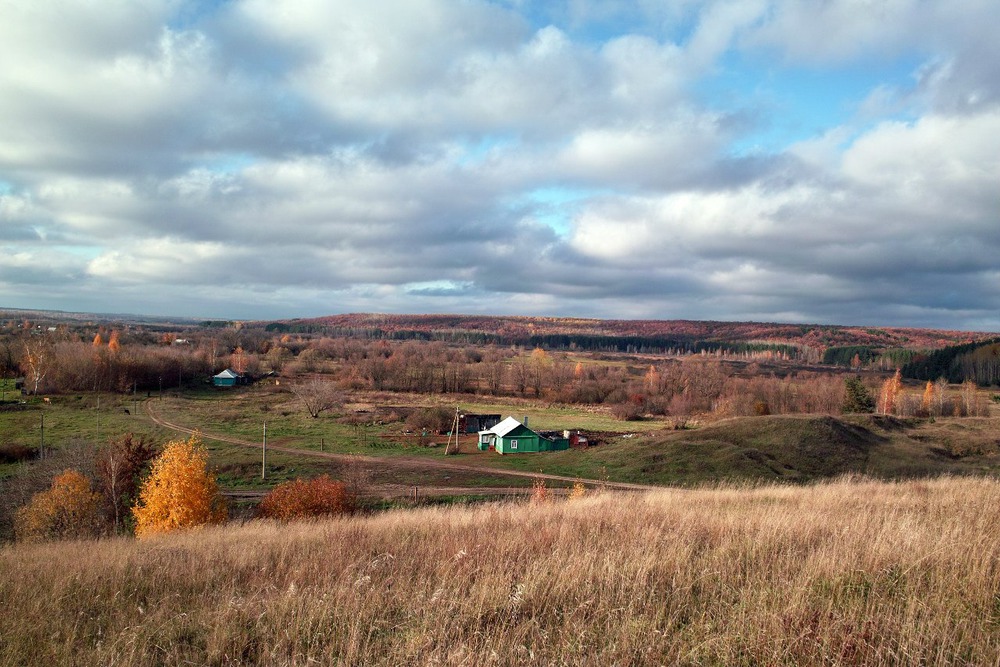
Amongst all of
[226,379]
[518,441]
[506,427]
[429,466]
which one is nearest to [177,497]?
[429,466]

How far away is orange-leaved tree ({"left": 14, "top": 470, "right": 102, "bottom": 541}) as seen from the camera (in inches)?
987

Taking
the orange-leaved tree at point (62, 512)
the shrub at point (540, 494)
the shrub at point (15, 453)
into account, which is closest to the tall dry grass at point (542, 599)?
the shrub at point (540, 494)

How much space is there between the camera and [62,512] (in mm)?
26719

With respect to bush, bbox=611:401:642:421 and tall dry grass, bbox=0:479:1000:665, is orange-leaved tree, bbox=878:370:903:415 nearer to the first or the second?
bush, bbox=611:401:642:421

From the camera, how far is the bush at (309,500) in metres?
24.7

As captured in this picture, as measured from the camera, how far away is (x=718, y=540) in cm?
657

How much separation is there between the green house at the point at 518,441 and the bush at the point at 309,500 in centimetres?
2811

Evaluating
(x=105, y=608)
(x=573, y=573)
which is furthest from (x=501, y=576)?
(x=105, y=608)

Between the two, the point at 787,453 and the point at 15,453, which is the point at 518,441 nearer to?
the point at 787,453

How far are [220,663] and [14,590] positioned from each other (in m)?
3.06

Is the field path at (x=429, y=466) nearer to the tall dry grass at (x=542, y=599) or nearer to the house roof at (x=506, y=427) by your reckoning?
the house roof at (x=506, y=427)

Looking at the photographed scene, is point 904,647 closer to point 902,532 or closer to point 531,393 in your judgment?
point 902,532

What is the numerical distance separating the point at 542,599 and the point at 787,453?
43.9m

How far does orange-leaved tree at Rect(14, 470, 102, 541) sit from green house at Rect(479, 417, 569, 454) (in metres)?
32.9
